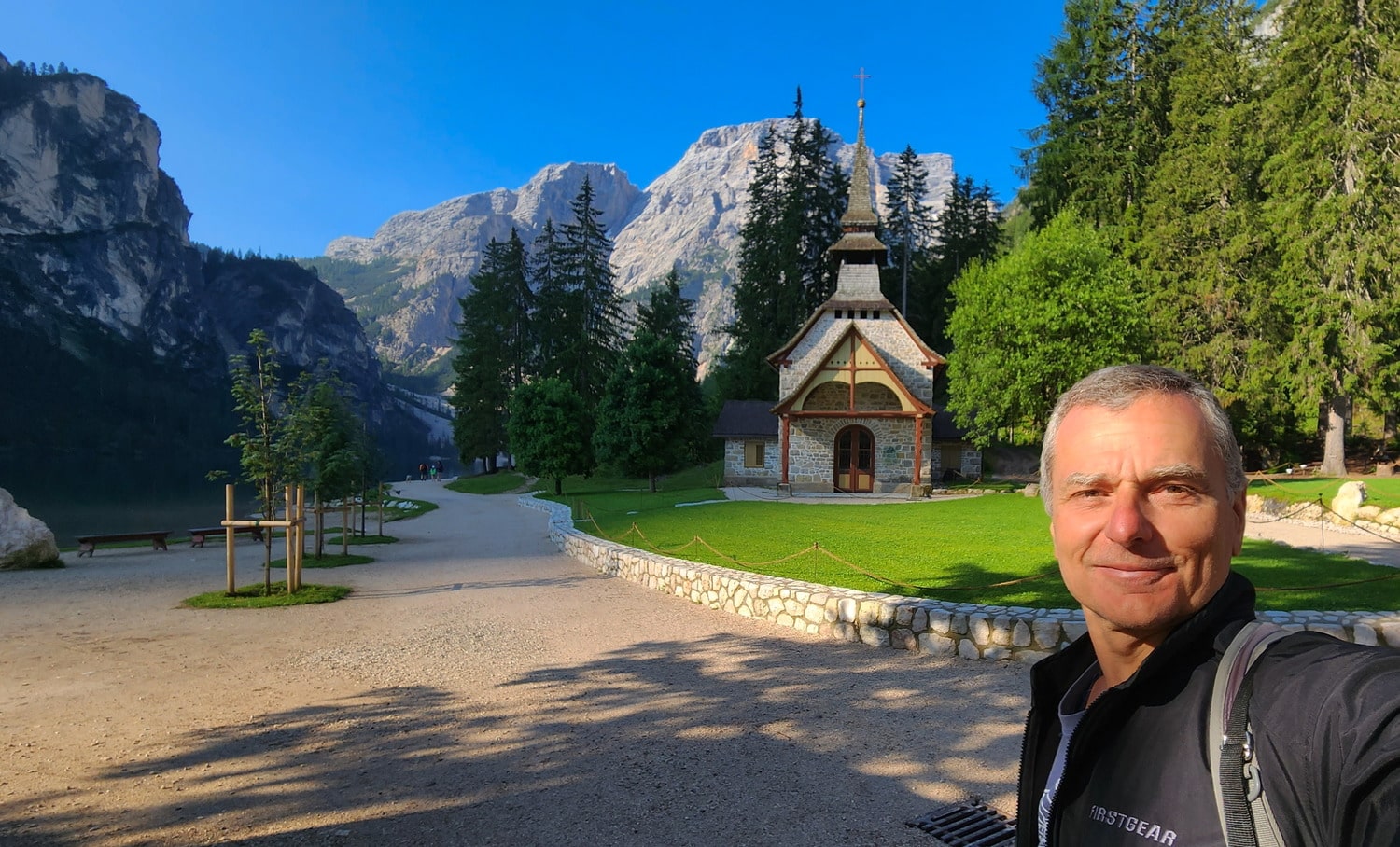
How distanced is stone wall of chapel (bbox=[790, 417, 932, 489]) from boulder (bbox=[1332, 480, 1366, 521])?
14.3 metres

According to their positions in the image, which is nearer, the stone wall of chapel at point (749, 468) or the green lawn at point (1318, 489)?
the green lawn at point (1318, 489)

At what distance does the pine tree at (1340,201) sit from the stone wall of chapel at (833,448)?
13.9 m

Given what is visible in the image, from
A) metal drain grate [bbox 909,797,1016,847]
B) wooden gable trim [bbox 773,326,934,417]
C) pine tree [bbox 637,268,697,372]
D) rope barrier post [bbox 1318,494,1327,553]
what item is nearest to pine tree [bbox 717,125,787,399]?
pine tree [bbox 637,268,697,372]

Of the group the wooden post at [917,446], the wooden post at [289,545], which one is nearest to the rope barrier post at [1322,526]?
the wooden post at [917,446]

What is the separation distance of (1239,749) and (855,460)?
30.2m

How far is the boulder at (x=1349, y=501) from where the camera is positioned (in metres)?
15.8

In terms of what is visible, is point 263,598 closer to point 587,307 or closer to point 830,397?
point 830,397

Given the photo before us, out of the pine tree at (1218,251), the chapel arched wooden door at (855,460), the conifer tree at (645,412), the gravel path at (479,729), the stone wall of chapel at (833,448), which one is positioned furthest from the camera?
the conifer tree at (645,412)

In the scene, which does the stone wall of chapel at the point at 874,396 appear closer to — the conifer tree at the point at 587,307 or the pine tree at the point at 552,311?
the conifer tree at the point at 587,307

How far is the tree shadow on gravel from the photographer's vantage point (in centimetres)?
488

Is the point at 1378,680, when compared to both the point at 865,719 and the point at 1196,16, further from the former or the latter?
the point at 1196,16

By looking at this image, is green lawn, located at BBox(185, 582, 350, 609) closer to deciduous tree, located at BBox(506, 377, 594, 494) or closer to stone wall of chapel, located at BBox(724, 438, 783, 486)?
deciduous tree, located at BBox(506, 377, 594, 494)

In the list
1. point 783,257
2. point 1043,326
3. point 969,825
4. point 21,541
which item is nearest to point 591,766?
point 969,825

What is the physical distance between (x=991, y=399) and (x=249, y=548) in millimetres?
25412
